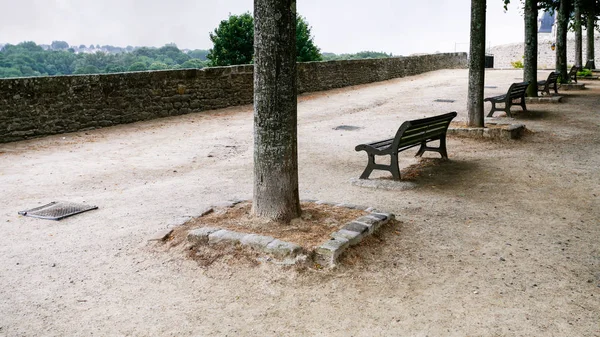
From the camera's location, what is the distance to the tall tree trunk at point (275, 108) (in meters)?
4.61

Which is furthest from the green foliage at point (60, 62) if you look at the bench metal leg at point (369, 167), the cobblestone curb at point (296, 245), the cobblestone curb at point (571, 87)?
the cobblestone curb at point (296, 245)

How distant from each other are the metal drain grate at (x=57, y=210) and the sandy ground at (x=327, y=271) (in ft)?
0.41

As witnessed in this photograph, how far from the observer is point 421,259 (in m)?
4.27

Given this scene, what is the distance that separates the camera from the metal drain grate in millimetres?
5688

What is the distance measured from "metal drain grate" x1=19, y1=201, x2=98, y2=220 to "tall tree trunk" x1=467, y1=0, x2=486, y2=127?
6.84 m

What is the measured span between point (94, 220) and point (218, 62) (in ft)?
113

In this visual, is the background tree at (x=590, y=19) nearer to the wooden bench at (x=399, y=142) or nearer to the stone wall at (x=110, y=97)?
the stone wall at (x=110, y=97)

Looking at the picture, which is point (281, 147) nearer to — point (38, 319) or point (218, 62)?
point (38, 319)

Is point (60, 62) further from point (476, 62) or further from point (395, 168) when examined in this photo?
point (395, 168)

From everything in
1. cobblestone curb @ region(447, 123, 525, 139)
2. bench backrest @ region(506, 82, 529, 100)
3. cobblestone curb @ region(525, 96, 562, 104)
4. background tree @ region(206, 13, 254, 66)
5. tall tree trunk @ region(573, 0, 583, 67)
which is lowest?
cobblestone curb @ region(447, 123, 525, 139)

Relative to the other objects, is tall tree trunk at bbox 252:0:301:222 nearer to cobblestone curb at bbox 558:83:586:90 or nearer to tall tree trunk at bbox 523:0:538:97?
tall tree trunk at bbox 523:0:538:97

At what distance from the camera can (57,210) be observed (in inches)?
233

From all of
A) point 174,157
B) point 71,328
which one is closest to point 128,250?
point 71,328

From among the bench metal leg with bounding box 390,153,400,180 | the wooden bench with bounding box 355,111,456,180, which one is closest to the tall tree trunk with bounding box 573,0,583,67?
the wooden bench with bounding box 355,111,456,180
